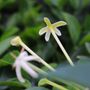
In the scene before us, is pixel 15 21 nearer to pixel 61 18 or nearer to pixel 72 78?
pixel 61 18

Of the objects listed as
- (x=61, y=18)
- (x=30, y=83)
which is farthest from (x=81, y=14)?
(x=30, y=83)

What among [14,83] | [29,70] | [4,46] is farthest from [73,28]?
[29,70]

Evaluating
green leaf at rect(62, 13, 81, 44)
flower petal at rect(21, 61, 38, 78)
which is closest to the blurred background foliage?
green leaf at rect(62, 13, 81, 44)

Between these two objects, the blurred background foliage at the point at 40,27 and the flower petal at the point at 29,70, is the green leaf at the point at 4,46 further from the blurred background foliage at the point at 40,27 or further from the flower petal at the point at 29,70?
the flower petal at the point at 29,70

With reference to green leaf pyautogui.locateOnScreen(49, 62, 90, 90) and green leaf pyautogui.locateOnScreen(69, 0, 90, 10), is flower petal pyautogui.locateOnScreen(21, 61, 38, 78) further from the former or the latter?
green leaf pyautogui.locateOnScreen(69, 0, 90, 10)

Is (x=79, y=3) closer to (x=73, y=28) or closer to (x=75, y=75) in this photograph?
(x=73, y=28)

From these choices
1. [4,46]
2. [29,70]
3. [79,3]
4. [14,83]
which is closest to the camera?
[29,70]

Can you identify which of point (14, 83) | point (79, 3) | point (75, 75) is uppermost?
point (79, 3)

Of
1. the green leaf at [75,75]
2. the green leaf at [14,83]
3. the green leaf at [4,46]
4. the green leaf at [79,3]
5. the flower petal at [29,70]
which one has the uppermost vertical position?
the green leaf at [79,3]

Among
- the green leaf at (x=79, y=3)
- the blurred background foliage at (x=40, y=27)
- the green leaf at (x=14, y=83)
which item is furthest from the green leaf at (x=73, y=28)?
the green leaf at (x=14, y=83)
